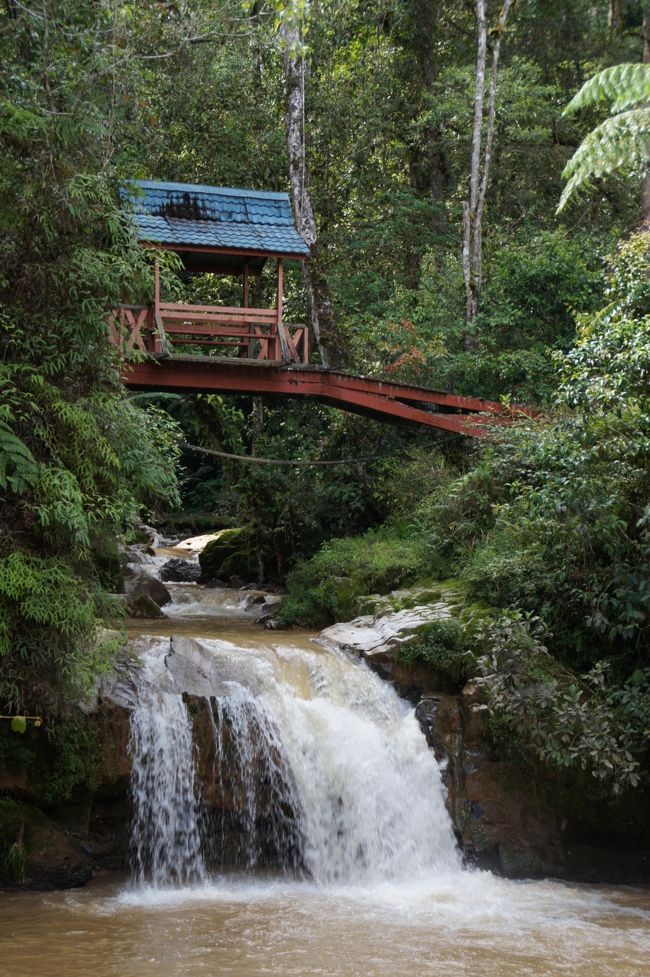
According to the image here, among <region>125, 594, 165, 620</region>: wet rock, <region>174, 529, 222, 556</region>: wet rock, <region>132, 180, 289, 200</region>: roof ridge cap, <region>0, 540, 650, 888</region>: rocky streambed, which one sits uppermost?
<region>132, 180, 289, 200</region>: roof ridge cap

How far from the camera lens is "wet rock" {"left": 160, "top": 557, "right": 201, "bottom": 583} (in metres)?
20.6

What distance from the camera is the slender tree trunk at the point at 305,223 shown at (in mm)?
20219

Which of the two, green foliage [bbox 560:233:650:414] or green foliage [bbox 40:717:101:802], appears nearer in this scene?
green foliage [bbox 40:717:101:802]

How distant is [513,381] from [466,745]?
28.5 feet

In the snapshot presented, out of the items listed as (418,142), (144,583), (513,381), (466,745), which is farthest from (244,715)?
(418,142)

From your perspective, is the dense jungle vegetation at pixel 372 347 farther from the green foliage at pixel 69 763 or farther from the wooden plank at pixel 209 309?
the wooden plank at pixel 209 309

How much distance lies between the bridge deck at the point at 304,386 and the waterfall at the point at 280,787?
231 inches

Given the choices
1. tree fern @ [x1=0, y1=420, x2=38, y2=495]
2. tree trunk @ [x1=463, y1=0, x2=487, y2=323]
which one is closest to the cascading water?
Result: tree fern @ [x1=0, y1=420, x2=38, y2=495]

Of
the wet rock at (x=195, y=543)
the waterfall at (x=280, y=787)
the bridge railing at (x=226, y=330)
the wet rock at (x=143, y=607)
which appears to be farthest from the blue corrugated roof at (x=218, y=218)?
the wet rock at (x=195, y=543)

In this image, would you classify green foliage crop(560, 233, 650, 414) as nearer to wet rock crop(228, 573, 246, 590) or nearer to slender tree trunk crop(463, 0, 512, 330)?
slender tree trunk crop(463, 0, 512, 330)

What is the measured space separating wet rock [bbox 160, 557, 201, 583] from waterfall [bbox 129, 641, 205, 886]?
10.2 meters

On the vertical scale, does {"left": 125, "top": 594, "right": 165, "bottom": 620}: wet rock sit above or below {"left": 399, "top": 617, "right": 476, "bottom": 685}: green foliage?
above

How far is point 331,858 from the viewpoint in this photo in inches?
402

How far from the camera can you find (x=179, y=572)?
20781 millimetres
